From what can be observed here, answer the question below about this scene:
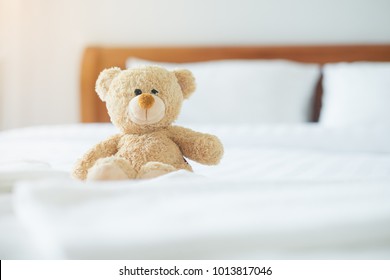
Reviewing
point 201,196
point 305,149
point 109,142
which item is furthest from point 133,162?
point 305,149

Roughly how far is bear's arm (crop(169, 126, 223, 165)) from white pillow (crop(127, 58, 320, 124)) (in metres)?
1.16

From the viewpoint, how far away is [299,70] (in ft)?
7.39

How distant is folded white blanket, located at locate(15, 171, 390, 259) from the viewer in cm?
47

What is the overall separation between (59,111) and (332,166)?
1.72 metres

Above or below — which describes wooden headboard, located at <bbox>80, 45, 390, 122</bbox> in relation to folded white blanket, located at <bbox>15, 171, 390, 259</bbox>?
above

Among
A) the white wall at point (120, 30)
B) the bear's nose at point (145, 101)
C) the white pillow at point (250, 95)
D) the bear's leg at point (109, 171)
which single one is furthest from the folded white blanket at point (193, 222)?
the white wall at point (120, 30)

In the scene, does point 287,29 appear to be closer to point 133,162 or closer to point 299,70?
point 299,70

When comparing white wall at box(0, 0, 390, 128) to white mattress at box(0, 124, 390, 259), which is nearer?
white mattress at box(0, 124, 390, 259)

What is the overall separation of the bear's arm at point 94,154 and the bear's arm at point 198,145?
0.36 feet

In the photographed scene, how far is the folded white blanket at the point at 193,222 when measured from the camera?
47cm

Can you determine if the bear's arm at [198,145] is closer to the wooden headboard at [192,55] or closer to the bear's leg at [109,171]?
the bear's leg at [109,171]

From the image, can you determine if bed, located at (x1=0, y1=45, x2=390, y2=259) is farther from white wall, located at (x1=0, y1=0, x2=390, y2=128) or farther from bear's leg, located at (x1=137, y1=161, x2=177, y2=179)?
white wall, located at (x1=0, y1=0, x2=390, y2=128)

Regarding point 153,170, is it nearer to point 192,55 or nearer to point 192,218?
point 192,218

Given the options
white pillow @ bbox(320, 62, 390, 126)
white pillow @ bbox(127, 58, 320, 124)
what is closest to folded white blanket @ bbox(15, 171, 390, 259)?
white pillow @ bbox(320, 62, 390, 126)
